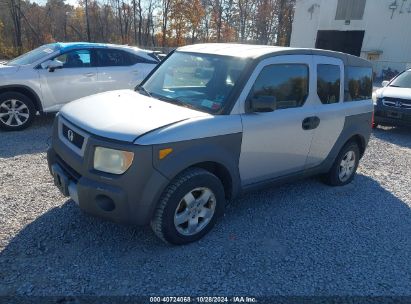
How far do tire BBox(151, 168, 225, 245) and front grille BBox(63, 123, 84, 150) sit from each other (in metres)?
0.87

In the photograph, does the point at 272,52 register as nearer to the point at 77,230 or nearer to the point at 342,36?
the point at 77,230

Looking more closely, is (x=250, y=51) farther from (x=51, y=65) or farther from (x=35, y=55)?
(x=35, y=55)

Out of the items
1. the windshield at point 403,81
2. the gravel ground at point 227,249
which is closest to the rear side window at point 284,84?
the gravel ground at point 227,249

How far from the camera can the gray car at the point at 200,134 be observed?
2.79 metres

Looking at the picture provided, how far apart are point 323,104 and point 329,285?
2.16m

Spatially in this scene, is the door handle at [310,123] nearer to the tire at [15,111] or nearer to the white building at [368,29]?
the tire at [15,111]

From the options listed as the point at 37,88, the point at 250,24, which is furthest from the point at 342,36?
the point at 37,88

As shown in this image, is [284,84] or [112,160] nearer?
[112,160]

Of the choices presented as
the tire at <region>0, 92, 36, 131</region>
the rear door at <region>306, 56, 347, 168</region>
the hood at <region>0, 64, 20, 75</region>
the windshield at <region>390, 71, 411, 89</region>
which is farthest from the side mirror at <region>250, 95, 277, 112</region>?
the windshield at <region>390, 71, 411, 89</region>

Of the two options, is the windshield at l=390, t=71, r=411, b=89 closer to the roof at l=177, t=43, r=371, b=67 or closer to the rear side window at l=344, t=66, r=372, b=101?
the rear side window at l=344, t=66, r=372, b=101

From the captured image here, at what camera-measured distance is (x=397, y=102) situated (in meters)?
8.28

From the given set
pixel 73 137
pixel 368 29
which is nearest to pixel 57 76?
pixel 73 137

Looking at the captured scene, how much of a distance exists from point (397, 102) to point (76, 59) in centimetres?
749

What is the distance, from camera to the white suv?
21.1 feet
